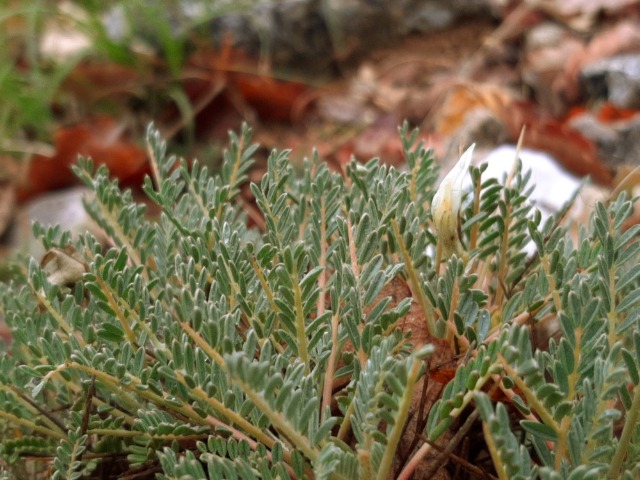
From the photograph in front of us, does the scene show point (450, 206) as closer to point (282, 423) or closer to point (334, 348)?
point (334, 348)

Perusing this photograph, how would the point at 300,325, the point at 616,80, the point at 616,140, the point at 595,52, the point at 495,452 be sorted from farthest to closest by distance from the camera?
the point at 595,52 < the point at 616,80 < the point at 616,140 < the point at 300,325 < the point at 495,452

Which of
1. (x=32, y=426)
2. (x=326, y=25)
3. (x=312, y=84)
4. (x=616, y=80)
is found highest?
(x=326, y=25)

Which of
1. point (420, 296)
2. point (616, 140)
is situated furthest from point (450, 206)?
point (616, 140)

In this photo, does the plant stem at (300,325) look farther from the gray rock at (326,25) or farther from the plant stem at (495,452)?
the gray rock at (326,25)

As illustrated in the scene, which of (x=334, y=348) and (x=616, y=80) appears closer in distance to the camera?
(x=334, y=348)

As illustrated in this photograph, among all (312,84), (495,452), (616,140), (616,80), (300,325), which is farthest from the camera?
(312,84)

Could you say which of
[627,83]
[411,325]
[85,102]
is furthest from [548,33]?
[411,325]

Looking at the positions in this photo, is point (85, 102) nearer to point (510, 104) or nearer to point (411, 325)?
point (510, 104)

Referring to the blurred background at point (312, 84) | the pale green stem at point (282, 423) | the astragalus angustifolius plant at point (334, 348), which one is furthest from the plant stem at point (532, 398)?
the blurred background at point (312, 84)
